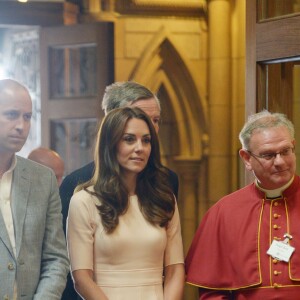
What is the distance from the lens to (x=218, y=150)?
635cm

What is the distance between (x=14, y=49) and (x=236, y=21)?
5.97 feet

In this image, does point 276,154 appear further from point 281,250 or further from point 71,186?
point 71,186

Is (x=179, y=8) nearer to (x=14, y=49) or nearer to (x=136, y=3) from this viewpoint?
(x=136, y=3)

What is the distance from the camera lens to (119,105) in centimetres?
345

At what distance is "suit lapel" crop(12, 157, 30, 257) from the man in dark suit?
0.46 metres

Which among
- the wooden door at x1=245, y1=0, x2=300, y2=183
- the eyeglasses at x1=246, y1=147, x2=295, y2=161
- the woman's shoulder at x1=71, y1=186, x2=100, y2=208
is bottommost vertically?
the woman's shoulder at x1=71, y1=186, x2=100, y2=208

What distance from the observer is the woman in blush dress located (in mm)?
3100

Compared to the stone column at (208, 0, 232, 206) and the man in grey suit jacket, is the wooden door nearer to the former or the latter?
the man in grey suit jacket

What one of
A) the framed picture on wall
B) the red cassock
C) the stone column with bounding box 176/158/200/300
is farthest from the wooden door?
the stone column with bounding box 176/158/200/300

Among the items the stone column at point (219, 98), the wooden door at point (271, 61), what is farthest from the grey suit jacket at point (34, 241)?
the stone column at point (219, 98)

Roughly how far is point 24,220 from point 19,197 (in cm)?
8

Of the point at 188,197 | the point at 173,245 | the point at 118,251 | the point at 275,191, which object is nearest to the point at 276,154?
the point at 275,191

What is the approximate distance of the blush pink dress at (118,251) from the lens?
309 cm

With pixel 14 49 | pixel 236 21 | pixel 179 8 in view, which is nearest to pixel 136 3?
pixel 179 8
